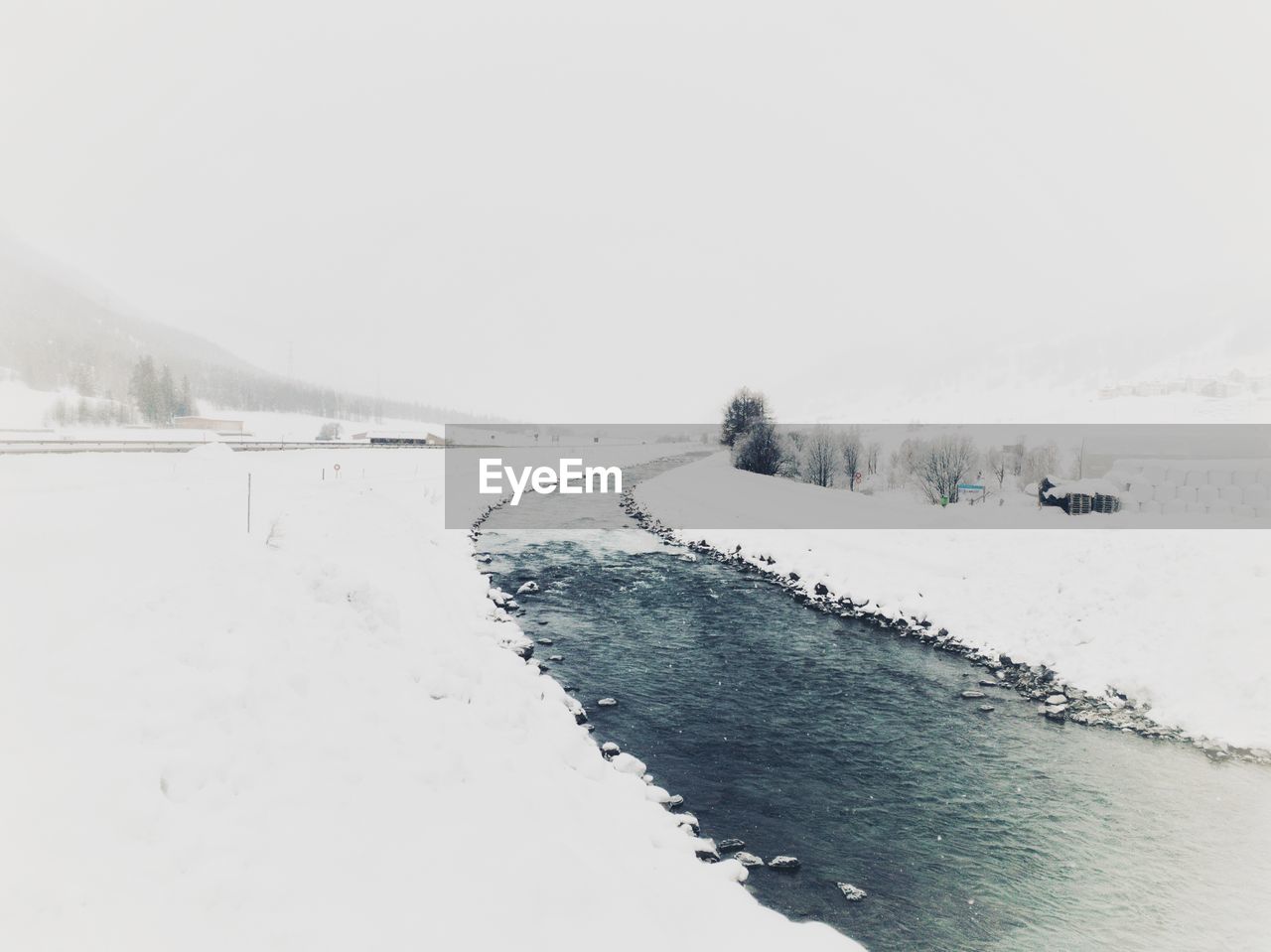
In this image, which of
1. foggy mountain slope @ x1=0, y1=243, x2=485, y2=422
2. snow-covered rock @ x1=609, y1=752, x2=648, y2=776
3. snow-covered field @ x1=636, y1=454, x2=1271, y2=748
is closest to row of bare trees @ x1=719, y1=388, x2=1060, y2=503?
snow-covered field @ x1=636, y1=454, x2=1271, y2=748

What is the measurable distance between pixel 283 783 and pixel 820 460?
59997mm

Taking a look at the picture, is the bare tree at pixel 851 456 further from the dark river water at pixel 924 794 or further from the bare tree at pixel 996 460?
the dark river water at pixel 924 794

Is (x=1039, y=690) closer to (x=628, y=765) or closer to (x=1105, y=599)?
(x=1105, y=599)

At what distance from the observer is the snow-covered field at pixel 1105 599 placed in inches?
547

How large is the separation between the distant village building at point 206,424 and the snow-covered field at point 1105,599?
381ft

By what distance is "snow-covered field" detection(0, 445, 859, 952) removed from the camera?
4961 millimetres

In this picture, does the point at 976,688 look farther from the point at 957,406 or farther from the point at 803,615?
the point at 957,406

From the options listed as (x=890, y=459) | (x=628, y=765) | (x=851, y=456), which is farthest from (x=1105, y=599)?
(x=890, y=459)

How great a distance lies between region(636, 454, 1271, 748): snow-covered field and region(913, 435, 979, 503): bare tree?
3004cm

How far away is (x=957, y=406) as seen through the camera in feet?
432

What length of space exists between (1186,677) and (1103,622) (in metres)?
2.62

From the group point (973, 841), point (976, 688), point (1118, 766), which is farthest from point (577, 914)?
point (976, 688)

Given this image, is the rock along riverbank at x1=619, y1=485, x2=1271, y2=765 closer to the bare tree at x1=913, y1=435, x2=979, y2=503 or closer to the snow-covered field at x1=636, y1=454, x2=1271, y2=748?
the snow-covered field at x1=636, y1=454, x2=1271, y2=748

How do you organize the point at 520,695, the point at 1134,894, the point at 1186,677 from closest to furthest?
the point at 1134,894 → the point at 520,695 → the point at 1186,677
